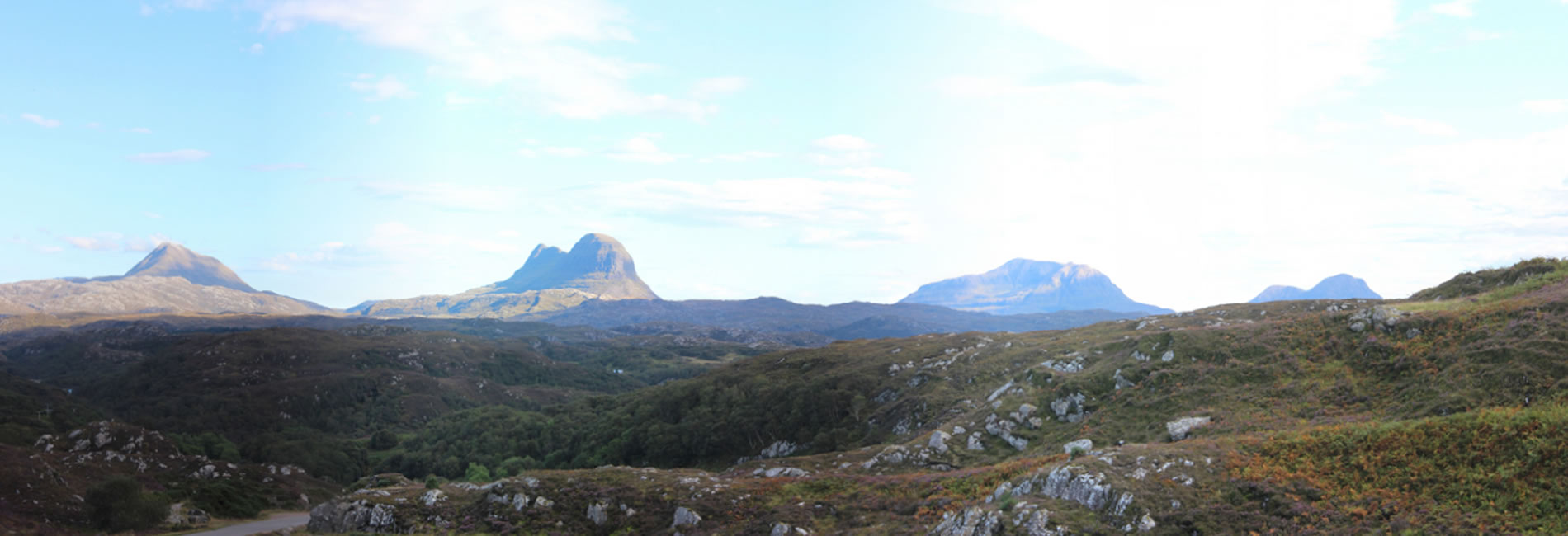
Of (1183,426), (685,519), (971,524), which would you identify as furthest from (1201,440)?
(685,519)

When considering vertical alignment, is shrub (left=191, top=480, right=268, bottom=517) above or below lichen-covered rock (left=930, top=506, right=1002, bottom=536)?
below

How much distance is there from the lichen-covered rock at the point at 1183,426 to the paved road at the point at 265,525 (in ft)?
260

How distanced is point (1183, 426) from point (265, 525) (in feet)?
329

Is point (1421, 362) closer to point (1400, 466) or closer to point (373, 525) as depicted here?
point (1400, 466)

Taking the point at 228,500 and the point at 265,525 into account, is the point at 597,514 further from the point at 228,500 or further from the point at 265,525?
the point at 228,500

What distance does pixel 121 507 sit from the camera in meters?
73.6

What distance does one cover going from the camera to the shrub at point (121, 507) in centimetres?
7344

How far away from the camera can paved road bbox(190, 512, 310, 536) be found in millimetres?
75188

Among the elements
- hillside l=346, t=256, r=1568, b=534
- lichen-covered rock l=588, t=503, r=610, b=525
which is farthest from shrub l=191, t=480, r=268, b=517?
lichen-covered rock l=588, t=503, r=610, b=525

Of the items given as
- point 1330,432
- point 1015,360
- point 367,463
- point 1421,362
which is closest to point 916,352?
point 1015,360

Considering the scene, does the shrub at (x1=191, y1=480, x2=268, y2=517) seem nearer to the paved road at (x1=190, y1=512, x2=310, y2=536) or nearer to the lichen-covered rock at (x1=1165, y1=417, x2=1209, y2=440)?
the paved road at (x1=190, y1=512, x2=310, y2=536)

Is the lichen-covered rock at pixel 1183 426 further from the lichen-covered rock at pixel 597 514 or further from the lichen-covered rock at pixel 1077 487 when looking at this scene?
the lichen-covered rock at pixel 597 514

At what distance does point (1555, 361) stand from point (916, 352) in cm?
8578

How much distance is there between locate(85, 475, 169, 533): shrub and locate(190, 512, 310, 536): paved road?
6084 mm
